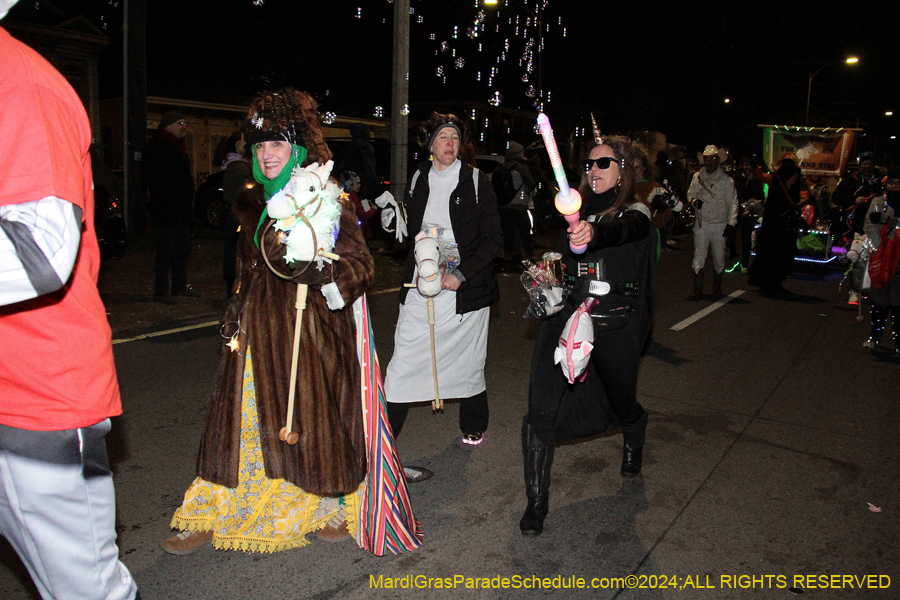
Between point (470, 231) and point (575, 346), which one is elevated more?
point (470, 231)

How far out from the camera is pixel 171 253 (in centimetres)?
866

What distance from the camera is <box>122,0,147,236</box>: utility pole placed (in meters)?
12.8

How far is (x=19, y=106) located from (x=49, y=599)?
4.18ft

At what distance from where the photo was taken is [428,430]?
197 inches

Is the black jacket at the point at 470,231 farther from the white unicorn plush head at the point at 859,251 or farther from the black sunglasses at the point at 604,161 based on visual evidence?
the white unicorn plush head at the point at 859,251

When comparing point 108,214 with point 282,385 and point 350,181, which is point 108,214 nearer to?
point 350,181

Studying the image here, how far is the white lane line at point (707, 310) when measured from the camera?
8.56m

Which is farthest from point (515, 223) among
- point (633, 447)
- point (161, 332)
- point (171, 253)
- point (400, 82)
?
point (633, 447)

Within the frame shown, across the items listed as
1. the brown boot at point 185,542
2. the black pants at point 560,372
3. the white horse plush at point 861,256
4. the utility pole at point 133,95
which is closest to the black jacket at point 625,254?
the black pants at point 560,372

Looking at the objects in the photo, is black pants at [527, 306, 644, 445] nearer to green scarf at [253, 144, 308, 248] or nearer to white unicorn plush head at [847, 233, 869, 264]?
green scarf at [253, 144, 308, 248]

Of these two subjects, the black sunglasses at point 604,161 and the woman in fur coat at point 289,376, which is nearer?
the woman in fur coat at point 289,376

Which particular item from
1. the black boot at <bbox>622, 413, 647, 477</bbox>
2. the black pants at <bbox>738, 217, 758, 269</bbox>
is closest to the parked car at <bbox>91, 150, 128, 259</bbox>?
the black boot at <bbox>622, 413, 647, 477</bbox>

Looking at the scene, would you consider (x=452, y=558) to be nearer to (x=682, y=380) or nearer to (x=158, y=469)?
(x=158, y=469)

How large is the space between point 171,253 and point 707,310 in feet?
22.1
